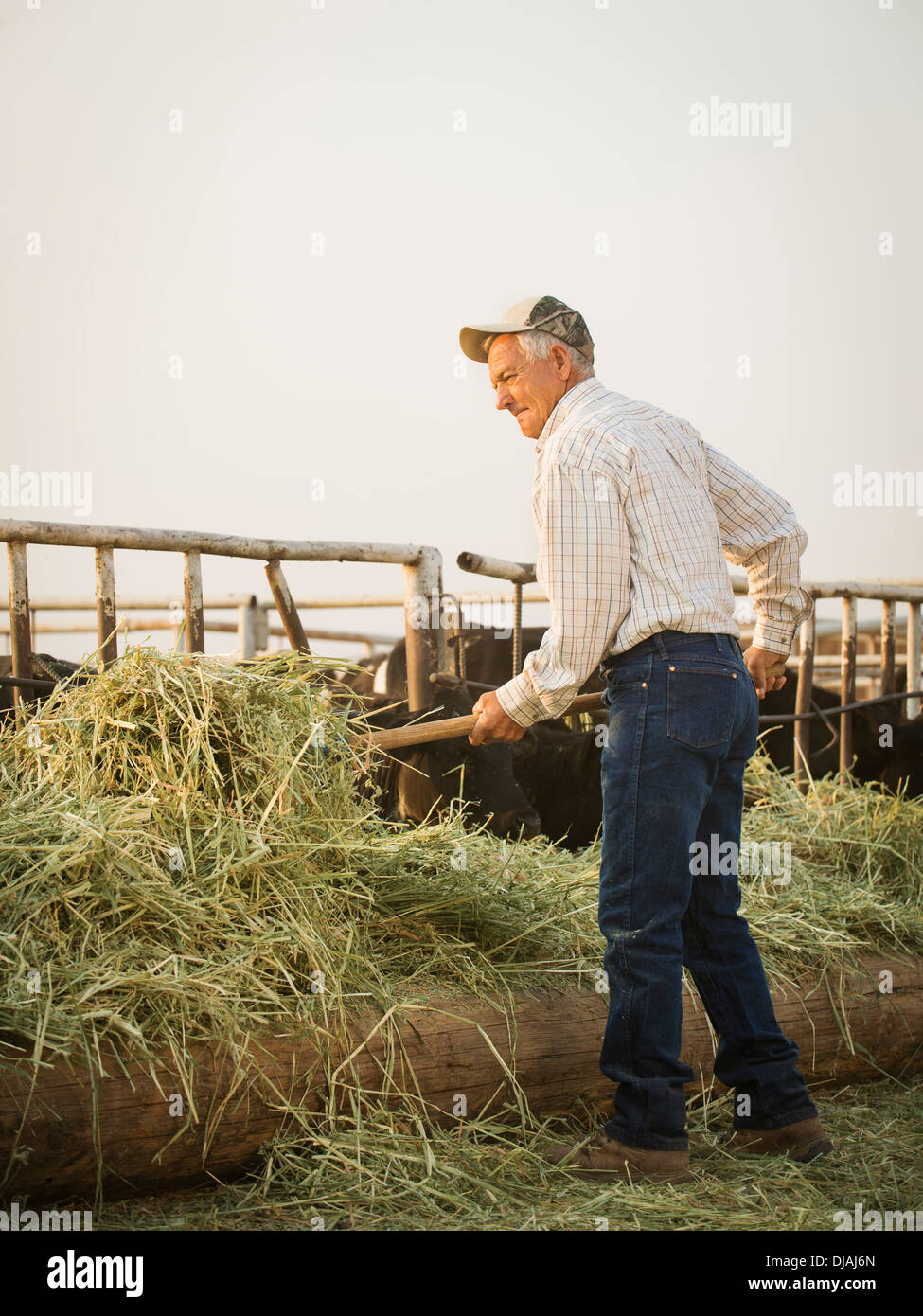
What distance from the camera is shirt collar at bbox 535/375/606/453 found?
2.69 meters

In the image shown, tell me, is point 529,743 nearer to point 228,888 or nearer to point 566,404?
point 566,404

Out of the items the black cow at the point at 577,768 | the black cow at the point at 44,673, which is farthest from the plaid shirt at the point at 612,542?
the black cow at the point at 577,768

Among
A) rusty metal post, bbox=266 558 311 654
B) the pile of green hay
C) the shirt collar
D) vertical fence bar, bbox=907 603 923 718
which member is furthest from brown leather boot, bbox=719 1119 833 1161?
vertical fence bar, bbox=907 603 923 718

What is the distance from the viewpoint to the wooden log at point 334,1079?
2.20 m

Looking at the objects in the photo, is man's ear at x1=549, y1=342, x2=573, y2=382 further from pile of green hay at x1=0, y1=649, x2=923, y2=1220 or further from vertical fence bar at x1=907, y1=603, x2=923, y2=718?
vertical fence bar at x1=907, y1=603, x2=923, y2=718

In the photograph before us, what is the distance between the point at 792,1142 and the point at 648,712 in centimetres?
104

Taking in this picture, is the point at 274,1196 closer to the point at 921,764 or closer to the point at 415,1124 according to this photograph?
the point at 415,1124

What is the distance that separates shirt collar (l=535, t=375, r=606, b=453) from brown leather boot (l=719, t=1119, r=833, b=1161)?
1613mm

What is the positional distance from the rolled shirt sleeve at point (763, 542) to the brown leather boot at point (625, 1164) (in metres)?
1.23

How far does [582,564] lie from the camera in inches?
99.1

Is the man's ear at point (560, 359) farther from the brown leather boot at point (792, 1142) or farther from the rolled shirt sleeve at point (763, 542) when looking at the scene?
the brown leather boot at point (792, 1142)

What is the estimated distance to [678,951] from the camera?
2.50 m
